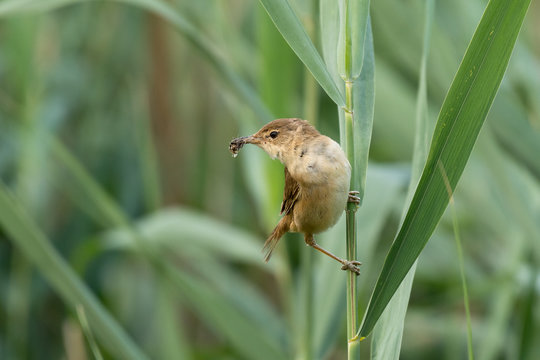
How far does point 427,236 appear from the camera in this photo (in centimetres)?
91

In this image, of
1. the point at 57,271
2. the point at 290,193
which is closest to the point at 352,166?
the point at 290,193

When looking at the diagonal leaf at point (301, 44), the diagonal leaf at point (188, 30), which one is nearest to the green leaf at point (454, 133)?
the diagonal leaf at point (301, 44)

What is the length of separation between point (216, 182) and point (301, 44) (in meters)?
2.63

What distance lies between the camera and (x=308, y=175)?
1.25 meters

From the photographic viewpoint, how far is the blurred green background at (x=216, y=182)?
1868 millimetres

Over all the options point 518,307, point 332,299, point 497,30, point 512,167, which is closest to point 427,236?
point 497,30

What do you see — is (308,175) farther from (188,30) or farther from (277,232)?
(188,30)

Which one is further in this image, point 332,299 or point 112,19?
point 112,19

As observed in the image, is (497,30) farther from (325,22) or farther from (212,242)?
(212,242)

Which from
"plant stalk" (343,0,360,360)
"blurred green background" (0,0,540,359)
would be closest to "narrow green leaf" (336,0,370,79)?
"plant stalk" (343,0,360,360)

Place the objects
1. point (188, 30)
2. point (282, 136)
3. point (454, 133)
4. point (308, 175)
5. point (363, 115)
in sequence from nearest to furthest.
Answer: point (454, 133) → point (363, 115) → point (308, 175) → point (282, 136) → point (188, 30)

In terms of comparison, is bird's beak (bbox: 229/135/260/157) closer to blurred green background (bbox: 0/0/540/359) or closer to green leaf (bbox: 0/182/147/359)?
blurred green background (bbox: 0/0/540/359)

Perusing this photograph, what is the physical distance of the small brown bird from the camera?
3.74ft

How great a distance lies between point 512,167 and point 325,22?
4.03 feet
